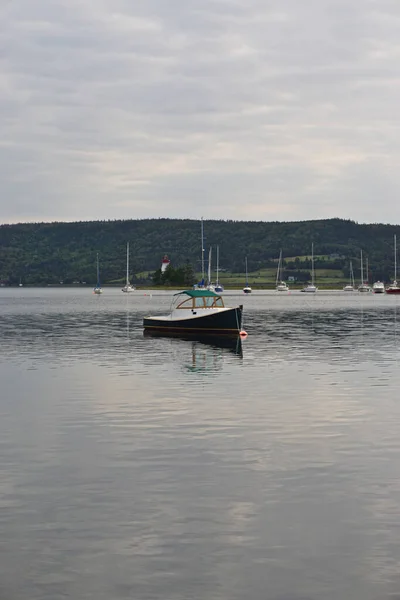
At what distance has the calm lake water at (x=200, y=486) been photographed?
1399cm

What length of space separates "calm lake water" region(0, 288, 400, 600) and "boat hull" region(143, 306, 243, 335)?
1212 inches

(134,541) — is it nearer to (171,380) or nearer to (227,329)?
(171,380)

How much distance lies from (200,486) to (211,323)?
185 feet

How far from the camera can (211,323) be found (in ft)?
251

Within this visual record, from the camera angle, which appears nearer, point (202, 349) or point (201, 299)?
point (202, 349)

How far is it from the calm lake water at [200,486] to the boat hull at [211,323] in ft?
101

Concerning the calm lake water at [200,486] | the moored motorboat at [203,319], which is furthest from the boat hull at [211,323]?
the calm lake water at [200,486]

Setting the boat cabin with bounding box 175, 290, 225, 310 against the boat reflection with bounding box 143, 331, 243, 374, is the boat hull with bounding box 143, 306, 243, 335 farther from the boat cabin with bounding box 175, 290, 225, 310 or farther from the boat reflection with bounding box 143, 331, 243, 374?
the boat cabin with bounding box 175, 290, 225, 310

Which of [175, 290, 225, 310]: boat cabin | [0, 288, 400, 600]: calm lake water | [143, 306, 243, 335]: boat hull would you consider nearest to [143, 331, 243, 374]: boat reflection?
[143, 306, 243, 335]: boat hull

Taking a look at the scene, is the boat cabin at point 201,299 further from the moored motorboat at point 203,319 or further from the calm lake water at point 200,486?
the calm lake water at point 200,486

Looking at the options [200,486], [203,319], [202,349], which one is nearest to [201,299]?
[203,319]

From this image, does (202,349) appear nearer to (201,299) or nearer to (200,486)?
(201,299)

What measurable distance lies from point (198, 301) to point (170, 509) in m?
64.5

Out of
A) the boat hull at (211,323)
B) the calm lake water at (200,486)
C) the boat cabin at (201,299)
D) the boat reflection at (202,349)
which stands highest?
the boat cabin at (201,299)
